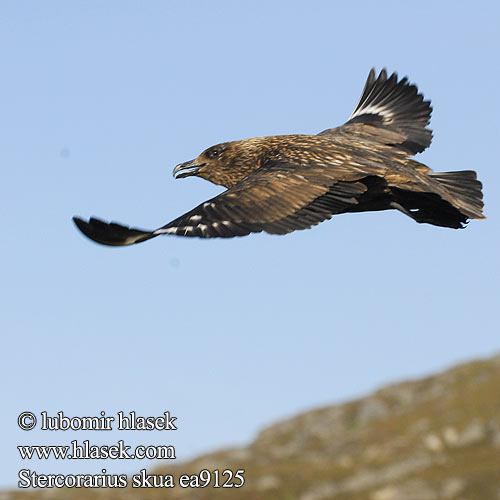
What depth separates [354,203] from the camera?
8727 millimetres

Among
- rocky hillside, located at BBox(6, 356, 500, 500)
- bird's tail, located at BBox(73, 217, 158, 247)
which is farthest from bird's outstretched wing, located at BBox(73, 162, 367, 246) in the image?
rocky hillside, located at BBox(6, 356, 500, 500)

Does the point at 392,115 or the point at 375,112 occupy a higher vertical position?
the point at 375,112

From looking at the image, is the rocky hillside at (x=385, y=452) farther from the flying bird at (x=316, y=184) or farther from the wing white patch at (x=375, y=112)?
the flying bird at (x=316, y=184)

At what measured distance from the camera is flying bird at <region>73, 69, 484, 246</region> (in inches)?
325

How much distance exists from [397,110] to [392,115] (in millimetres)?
145

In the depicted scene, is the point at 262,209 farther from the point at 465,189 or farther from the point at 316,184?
the point at 465,189

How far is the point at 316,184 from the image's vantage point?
8758 millimetres

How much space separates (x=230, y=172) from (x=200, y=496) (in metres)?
36.4

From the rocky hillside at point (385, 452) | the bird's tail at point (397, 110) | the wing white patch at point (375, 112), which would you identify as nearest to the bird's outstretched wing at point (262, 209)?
the bird's tail at point (397, 110)

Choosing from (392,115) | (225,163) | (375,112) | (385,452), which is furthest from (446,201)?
(385,452)

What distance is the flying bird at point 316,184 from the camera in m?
8.26

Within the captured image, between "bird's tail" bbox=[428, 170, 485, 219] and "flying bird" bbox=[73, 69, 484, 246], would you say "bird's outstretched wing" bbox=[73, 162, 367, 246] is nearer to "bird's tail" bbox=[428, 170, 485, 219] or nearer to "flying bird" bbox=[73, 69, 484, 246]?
"flying bird" bbox=[73, 69, 484, 246]

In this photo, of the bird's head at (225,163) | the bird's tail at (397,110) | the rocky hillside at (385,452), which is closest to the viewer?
the bird's head at (225,163)

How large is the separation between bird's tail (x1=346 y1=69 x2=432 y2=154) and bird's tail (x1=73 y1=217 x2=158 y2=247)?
4.89 m
